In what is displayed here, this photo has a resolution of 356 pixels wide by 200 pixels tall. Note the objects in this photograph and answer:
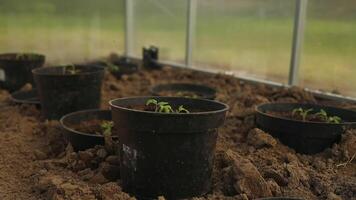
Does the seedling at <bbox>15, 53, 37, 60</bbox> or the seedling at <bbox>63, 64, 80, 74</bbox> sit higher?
the seedling at <bbox>15, 53, 37, 60</bbox>

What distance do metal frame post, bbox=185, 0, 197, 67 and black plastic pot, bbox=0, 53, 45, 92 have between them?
1.96 metres

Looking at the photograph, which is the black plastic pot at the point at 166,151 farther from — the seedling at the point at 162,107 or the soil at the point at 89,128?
the soil at the point at 89,128

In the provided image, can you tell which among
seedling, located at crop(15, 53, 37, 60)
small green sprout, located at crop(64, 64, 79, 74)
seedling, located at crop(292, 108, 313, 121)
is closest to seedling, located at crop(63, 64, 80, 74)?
small green sprout, located at crop(64, 64, 79, 74)

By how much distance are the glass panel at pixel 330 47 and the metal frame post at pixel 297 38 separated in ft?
0.17

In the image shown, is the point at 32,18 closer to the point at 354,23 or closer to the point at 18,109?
the point at 18,109

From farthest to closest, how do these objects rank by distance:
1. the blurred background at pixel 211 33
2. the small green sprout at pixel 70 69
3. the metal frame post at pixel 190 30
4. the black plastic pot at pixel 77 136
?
the metal frame post at pixel 190 30 → the blurred background at pixel 211 33 → the small green sprout at pixel 70 69 → the black plastic pot at pixel 77 136

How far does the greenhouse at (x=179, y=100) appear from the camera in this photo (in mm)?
2303

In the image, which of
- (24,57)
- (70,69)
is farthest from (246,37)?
(24,57)

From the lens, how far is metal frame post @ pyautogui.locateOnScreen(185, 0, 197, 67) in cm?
575

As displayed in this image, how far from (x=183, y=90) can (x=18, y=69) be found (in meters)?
1.75

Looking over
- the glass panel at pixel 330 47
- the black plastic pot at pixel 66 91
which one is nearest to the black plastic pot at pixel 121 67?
the black plastic pot at pixel 66 91

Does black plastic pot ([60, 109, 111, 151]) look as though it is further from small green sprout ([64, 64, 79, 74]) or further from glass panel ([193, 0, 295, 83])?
glass panel ([193, 0, 295, 83])

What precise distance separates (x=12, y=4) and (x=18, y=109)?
2.02m

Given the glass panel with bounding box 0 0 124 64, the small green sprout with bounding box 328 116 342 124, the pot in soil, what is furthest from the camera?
the glass panel with bounding box 0 0 124 64
